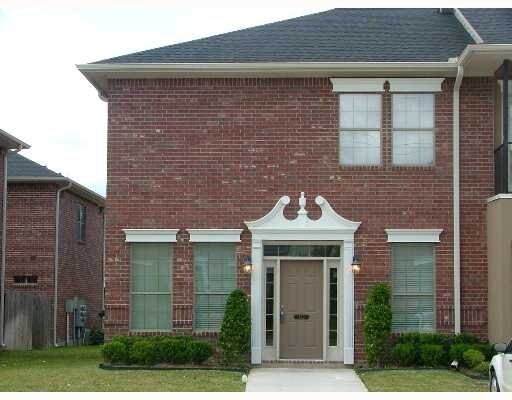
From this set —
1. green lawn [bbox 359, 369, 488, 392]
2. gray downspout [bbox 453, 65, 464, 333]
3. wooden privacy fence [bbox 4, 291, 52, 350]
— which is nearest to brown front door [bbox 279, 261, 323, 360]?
green lawn [bbox 359, 369, 488, 392]

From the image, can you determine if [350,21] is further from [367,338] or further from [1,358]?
[1,358]

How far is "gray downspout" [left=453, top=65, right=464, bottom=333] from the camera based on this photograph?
19750 mm

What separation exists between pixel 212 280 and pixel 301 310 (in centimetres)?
190

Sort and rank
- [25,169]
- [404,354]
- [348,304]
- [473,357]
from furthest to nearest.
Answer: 1. [25,169]
2. [348,304]
3. [404,354]
4. [473,357]

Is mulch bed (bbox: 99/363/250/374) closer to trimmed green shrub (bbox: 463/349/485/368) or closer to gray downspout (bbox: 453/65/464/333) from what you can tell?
trimmed green shrub (bbox: 463/349/485/368)

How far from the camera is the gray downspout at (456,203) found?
1975 cm

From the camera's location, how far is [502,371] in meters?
14.0

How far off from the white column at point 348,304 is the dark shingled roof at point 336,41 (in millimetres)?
3894

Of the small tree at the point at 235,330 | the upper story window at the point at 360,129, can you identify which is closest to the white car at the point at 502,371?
the small tree at the point at 235,330

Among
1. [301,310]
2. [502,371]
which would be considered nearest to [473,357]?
[301,310]

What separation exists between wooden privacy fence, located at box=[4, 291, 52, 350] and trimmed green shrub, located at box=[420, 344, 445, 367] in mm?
12734

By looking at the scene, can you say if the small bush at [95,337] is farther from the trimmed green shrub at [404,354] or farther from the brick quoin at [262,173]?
the trimmed green shrub at [404,354]

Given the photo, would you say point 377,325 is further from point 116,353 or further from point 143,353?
point 116,353

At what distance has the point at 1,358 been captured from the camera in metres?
23.1
